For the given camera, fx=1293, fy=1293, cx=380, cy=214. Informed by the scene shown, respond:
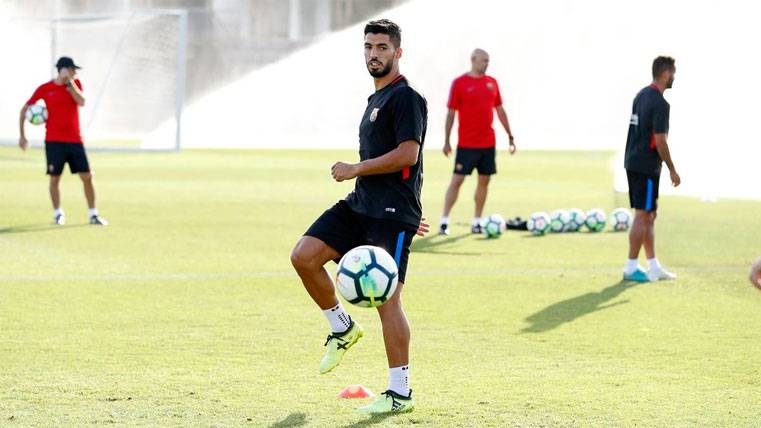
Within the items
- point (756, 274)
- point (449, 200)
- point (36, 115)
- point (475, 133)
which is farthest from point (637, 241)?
point (36, 115)

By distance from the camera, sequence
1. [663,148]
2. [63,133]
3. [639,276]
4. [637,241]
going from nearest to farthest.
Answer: [663,148] → [637,241] → [639,276] → [63,133]

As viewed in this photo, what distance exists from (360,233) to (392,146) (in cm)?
57

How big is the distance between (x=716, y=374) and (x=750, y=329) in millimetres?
1947

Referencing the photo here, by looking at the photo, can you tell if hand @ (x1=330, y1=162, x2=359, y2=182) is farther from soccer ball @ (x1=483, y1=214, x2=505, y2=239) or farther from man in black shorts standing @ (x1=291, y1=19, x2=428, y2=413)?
soccer ball @ (x1=483, y1=214, x2=505, y2=239)

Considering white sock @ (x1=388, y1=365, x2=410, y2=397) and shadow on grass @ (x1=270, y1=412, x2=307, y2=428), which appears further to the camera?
white sock @ (x1=388, y1=365, x2=410, y2=397)

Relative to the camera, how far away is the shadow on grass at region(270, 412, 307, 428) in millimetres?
6941

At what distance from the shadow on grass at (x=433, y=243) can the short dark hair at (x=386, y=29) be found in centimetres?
809

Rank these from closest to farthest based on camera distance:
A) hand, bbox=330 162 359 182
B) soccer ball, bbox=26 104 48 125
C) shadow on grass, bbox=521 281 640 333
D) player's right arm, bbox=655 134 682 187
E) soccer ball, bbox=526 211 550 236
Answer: hand, bbox=330 162 359 182, shadow on grass, bbox=521 281 640 333, player's right arm, bbox=655 134 682 187, soccer ball, bbox=526 211 550 236, soccer ball, bbox=26 104 48 125

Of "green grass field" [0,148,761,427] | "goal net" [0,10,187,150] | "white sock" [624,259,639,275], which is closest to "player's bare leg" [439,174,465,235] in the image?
"green grass field" [0,148,761,427]

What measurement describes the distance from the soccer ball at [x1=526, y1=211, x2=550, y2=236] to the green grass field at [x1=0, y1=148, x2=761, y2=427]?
9.3 inches

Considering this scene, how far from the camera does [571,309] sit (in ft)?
36.7

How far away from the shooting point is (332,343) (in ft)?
25.7

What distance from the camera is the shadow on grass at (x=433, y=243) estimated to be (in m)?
15.4

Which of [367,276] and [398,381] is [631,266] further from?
[367,276]
